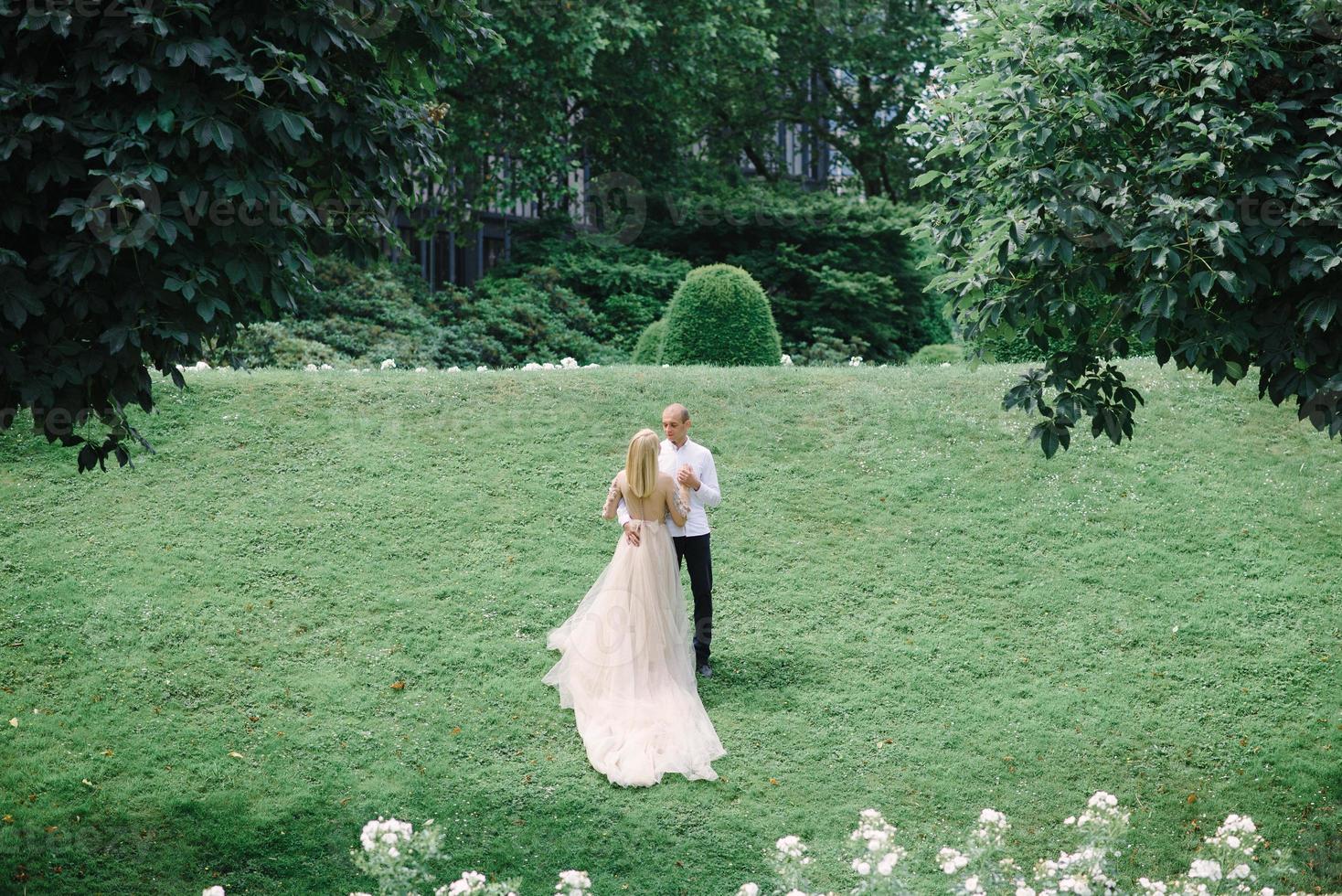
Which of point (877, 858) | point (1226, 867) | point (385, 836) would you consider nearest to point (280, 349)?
point (385, 836)

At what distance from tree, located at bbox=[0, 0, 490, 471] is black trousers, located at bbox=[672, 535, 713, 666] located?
383 centimetres

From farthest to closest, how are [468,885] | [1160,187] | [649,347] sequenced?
[649,347] < [1160,187] < [468,885]

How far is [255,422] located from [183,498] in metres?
1.58

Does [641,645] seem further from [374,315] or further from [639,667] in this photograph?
[374,315]

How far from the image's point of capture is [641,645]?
8969mm

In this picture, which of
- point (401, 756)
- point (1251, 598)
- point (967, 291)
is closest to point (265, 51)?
point (967, 291)

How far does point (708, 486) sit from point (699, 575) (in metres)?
0.69

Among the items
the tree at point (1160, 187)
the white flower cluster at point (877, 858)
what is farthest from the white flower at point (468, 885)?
the tree at point (1160, 187)

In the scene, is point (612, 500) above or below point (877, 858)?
above

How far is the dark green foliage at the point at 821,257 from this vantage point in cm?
2575

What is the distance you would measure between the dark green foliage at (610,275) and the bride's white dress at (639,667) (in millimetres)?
14678

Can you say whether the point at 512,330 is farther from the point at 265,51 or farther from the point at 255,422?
the point at 265,51

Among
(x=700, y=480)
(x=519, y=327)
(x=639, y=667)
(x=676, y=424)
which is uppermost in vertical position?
(x=519, y=327)

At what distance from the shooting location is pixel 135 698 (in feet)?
30.0
